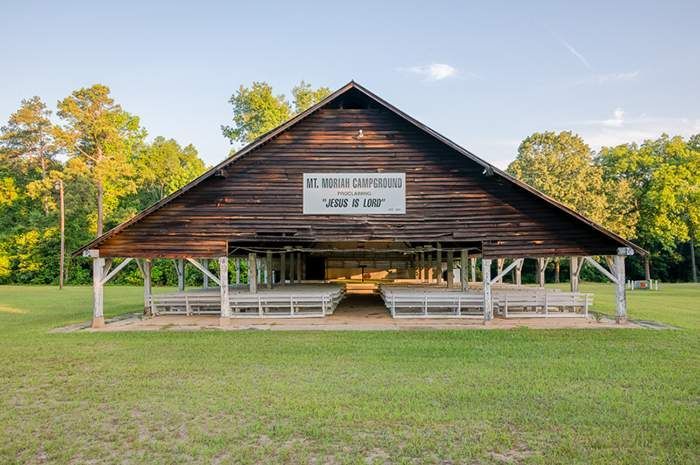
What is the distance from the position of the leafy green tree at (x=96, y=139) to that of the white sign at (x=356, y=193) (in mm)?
33303

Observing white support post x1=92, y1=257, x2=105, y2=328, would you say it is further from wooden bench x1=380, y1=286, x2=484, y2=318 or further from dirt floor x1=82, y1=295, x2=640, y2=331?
wooden bench x1=380, y1=286, x2=484, y2=318

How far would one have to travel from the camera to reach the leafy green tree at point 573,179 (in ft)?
128

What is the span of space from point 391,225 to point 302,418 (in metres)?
9.35

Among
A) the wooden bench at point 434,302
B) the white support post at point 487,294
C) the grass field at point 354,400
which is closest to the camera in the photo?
the grass field at point 354,400

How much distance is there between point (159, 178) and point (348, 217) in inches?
1624

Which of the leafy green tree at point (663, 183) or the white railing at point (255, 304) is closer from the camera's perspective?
the white railing at point (255, 304)

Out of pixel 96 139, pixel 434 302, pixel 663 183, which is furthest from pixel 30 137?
pixel 663 183

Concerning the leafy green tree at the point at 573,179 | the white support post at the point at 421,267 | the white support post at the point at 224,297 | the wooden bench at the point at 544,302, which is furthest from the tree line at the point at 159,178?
the white support post at the point at 224,297

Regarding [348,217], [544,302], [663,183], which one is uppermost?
[663,183]

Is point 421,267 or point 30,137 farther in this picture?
point 30,137

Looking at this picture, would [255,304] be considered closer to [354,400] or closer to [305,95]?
[354,400]

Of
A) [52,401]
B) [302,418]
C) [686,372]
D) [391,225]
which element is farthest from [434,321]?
[52,401]

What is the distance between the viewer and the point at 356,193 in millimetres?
15023

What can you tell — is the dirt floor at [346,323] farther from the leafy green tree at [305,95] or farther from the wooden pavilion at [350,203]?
the leafy green tree at [305,95]
